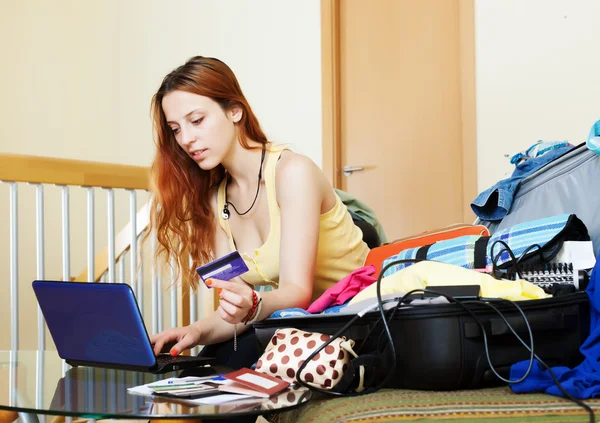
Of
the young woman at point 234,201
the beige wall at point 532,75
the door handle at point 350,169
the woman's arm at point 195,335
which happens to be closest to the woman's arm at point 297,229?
the young woman at point 234,201

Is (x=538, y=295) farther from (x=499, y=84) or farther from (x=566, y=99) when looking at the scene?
(x=499, y=84)

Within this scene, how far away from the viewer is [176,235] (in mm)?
1880

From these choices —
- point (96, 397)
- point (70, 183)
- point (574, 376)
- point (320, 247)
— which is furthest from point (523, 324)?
point (70, 183)

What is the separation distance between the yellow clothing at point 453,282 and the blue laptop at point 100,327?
0.36 meters

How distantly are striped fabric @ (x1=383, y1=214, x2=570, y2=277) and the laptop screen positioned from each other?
507 mm

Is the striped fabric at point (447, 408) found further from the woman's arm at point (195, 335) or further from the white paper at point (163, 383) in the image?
the woman's arm at point (195, 335)

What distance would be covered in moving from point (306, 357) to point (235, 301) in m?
0.26

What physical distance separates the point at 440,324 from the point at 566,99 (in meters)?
2.10

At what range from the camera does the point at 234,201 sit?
6.01 ft

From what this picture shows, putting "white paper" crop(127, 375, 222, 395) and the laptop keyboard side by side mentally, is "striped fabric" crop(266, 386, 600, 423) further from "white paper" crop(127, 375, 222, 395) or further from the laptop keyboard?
the laptop keyboard

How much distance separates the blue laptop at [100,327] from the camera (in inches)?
44.4

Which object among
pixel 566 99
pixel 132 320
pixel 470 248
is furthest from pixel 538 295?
pixel 566 99

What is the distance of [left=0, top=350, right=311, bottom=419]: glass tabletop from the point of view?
2.67ft

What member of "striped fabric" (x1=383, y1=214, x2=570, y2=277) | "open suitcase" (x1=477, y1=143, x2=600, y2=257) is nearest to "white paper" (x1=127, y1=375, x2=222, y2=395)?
"striped fabric" (x1=383, y1=214, x2=570, y2=277)
